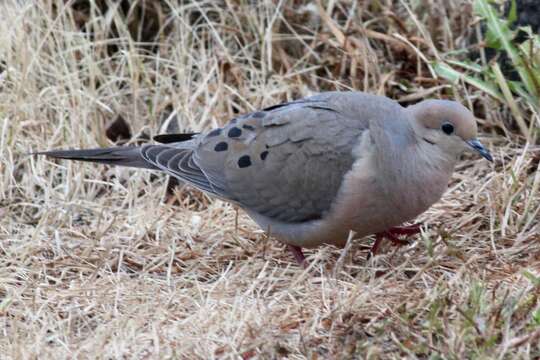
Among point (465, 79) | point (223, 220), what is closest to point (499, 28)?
point (465, 79)

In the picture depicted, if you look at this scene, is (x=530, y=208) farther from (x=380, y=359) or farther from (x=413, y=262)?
(x=380, y=359)

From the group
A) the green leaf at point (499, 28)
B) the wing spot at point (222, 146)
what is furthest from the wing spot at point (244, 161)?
the green leaf at point (499, 28)

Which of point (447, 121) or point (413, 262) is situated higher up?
point (447, 121)

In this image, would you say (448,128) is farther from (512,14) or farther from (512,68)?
(512,68)

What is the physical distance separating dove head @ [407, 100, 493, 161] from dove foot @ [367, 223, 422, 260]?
0.43 meters

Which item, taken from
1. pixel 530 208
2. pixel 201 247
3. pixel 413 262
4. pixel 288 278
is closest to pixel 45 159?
pixel 201 247

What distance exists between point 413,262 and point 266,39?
1.87 metres

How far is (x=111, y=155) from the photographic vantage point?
14.0 ft

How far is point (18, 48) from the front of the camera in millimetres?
5176

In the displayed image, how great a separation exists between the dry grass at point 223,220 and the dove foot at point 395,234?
0.16 feet

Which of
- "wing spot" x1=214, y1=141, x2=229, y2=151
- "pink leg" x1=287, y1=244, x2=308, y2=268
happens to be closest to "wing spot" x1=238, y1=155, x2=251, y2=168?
"wing spot" x1=214, y1=141, x2=229, y2=151

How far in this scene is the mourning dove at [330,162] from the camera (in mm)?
3701

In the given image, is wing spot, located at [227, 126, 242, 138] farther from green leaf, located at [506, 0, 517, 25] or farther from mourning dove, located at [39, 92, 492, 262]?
green leaf, located at [506, 0, 517, 25]

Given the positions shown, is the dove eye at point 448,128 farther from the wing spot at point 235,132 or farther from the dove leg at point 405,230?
the wing spot at point 235,132
